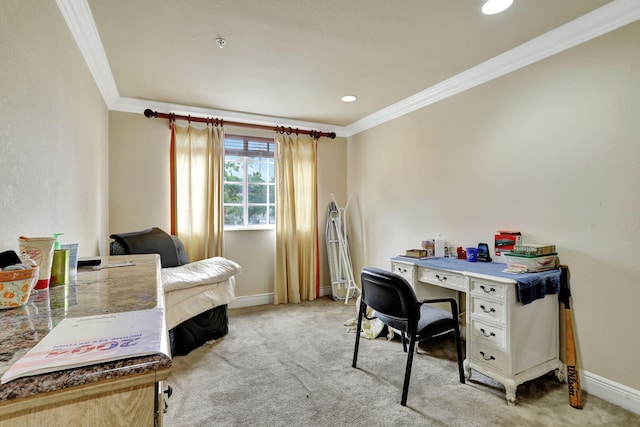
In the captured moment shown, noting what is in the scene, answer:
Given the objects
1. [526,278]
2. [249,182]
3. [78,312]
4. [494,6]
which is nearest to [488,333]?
[526,278]

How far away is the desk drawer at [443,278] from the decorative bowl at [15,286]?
2.35 meters

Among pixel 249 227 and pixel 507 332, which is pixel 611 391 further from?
pixel 249 227

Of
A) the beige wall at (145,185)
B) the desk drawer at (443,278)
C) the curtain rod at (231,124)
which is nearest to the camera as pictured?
the desk drawer at (443,278)

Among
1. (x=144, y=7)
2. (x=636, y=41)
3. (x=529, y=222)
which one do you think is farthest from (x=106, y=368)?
(x=636, y=41)

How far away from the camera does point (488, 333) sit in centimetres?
206

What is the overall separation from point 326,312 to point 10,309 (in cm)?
310

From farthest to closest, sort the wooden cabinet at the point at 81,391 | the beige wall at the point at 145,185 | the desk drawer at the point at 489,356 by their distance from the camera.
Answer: the beige wall at the point at 145,185
the desk drawer at the point at 489,356
the wooden cabinet at the point at 81,391

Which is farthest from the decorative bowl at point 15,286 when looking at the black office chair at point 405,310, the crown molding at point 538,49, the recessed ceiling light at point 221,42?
the crown molding at point 538,49

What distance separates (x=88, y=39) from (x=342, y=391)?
2870 millimetres

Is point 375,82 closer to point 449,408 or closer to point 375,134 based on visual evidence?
point 375,134

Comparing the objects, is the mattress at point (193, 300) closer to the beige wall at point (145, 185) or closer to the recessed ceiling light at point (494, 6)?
the beige wall at point (145, 185)

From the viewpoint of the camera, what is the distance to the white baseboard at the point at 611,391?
183cm

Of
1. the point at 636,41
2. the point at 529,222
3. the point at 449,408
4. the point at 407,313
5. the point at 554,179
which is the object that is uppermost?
the point at 636,41

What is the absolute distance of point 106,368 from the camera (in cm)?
55
